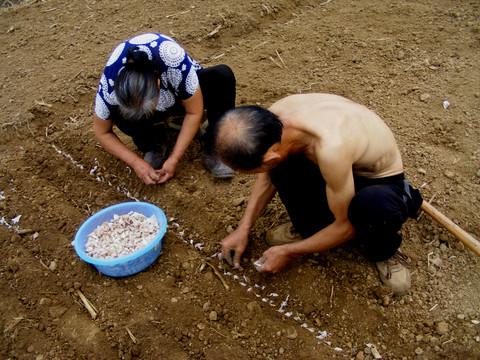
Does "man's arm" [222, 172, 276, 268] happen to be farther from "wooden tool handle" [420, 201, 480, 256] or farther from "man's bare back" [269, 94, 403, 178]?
"wooden tool handle" [420, 201, 480, 256]

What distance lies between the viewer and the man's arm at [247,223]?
201 cm

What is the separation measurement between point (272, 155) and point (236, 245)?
0.68 metres

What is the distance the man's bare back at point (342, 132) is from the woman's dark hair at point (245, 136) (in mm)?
148

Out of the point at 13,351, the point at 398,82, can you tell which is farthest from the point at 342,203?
the point at 398,82

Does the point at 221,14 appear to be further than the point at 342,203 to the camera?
Yes

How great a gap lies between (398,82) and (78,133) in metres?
2.66

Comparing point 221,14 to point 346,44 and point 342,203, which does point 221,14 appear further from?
point 342,203

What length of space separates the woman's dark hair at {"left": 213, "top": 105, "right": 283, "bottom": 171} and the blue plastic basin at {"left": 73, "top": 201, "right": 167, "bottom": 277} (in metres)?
0.73

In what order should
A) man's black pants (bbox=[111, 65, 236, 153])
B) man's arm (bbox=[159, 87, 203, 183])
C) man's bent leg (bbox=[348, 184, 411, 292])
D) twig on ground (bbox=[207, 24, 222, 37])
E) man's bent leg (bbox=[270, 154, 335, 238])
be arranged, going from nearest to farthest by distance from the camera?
man's bent leg (bbox=[348, 184, 411, 292]) < man's bent leg (bbox=[270, 154, 335, 238]) < man's arm (bbox=[159, 87, 203, 183]) < man's black pants (bbox=[111, 65, 236, 153]) < twig on ground (bbox=[207, 24, 222, 37])

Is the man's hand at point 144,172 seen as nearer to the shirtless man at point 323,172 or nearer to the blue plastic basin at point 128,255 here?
the blue plastic basin at point 128,255

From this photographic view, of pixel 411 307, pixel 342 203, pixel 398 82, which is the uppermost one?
pixel 342 203

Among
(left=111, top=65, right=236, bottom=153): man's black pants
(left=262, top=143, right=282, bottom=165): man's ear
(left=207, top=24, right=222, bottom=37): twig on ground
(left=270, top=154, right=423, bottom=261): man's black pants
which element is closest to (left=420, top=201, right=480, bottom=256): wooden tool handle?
(left=270, top=154, right=423, bottom=261): man's black pants

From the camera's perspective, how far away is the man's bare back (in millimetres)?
1503

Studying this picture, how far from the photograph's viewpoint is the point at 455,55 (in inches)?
127
